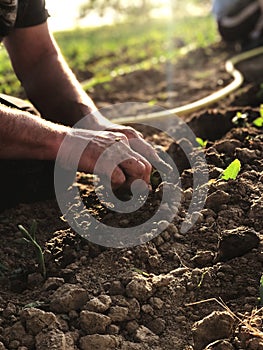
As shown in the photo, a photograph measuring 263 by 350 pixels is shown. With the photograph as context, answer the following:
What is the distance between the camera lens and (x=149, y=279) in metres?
2.11

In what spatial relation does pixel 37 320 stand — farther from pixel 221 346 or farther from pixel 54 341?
pixel 221 346

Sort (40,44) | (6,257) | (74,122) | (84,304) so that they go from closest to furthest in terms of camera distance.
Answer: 1. (84,304)
2. (6,257)
3. (74,122)
4. (40,44)

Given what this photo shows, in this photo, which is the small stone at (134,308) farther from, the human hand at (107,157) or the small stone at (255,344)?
the human hand at (107,157)

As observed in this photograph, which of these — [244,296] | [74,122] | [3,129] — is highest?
[3,129]

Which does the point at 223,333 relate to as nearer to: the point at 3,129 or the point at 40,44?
the point at 3,129

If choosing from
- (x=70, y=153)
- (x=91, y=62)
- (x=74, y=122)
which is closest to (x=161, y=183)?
(x=70, y=153)

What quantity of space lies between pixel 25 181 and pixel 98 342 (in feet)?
3.39

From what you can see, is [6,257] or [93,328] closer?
[93,328]

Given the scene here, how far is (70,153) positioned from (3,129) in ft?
0.89

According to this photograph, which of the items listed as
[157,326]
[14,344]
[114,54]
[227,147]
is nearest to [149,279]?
[157,326]

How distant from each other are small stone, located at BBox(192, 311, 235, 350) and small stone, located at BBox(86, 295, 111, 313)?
0.29 metres

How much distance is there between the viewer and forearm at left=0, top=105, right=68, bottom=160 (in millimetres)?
2438

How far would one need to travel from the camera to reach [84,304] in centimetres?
200

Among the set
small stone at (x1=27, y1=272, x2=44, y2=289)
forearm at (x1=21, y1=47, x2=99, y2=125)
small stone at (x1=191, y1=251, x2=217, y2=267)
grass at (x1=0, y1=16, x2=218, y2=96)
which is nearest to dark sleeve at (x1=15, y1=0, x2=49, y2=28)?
forearm at (x1=21, y1=47, x2=99, y2=125)
